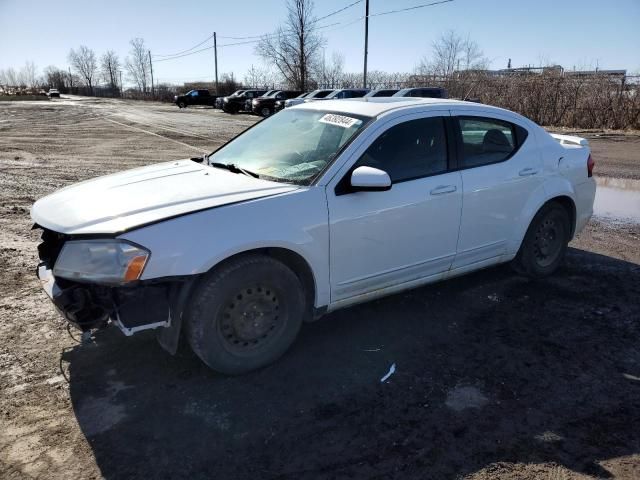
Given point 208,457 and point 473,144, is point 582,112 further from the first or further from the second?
→ point 208,457

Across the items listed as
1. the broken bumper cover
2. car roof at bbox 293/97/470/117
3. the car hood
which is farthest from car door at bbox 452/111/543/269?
the broken bumper cover

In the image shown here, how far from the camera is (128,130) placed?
21297mm

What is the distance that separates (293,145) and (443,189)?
1.20 m

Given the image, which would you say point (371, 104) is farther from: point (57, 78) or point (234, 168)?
point (57, 78)

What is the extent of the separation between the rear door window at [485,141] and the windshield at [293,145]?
3.15ft

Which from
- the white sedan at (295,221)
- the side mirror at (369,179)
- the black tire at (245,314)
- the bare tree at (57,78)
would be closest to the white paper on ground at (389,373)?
the white sedan at (295,221)

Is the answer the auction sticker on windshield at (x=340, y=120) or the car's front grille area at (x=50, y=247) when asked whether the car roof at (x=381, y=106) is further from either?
the car's front grille area at (x=50, y=247)

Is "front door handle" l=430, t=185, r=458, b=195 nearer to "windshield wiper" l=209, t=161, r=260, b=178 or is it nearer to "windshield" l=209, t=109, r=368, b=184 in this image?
"windshield" l=209, t=109, r=368, b=184

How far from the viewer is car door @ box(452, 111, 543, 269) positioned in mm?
4094

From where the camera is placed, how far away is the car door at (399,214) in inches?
135

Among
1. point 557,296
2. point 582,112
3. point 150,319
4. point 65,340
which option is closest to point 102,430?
point 150,319

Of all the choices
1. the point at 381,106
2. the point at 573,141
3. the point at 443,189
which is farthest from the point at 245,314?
the point at 573,141

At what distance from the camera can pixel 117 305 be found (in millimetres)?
2834

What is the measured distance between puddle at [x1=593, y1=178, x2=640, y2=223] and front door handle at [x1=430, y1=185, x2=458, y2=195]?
15.5ft
